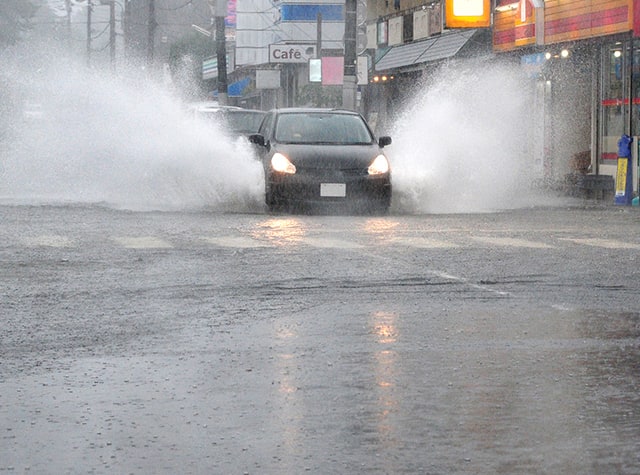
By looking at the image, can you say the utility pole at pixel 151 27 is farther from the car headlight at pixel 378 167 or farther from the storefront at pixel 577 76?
the car headlight at pixel 378 167

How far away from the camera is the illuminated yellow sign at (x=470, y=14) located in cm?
3231

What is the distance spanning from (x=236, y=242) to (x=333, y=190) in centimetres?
518

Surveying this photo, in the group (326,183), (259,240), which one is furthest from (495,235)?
(326,183)

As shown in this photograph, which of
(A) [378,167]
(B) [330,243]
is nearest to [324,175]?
(A) [378,167]

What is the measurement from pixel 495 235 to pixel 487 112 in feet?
58.2

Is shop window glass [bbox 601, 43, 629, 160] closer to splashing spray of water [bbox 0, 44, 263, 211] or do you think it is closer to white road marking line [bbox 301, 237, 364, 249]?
splashing spray of water [bbox 0, 44, 263, 211]

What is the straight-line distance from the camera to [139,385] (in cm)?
805

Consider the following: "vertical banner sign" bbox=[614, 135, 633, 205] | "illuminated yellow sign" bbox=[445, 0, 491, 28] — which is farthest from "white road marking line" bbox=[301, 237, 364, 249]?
"illuminated yellow sign" bbox=[445, 0, 491, 28]

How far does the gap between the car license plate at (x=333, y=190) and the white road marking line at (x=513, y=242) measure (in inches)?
189

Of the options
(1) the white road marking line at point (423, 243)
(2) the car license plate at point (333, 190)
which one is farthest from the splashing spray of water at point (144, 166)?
(1) the white road marking line at point (423, 243)

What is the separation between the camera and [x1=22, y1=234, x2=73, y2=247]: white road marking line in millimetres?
16422

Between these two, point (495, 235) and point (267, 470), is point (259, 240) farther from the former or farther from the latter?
point (267, 470)

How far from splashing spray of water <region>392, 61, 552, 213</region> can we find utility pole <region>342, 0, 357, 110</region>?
2.35m

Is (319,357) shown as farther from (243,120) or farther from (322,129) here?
(243,120)
